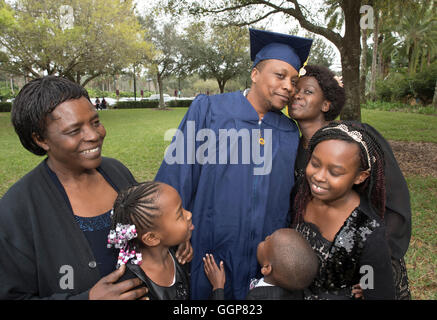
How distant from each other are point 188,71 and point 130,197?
94.2 feet

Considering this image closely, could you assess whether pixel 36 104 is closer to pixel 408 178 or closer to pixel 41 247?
pixel 41 247

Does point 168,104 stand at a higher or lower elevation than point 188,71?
lower

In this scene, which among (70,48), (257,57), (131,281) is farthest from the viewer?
A: (70,48)

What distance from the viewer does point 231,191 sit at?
202 centimetres

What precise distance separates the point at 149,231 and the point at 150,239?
45 millimetres

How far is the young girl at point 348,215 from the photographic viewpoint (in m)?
1.54

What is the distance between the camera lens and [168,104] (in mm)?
36031

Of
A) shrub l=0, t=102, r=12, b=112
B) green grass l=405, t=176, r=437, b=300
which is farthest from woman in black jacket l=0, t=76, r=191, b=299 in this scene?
shrub l=0, t=102, r=12, b=112

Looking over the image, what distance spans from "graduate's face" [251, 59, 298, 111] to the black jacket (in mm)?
1447

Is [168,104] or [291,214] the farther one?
[168,104]

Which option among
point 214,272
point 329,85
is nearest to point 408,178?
point 329,85
